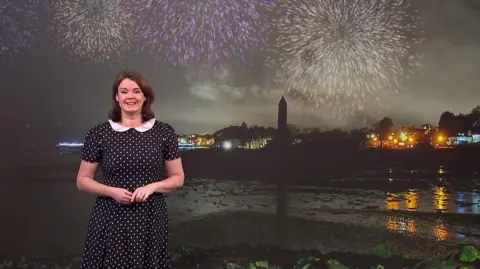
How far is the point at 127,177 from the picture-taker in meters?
1.54

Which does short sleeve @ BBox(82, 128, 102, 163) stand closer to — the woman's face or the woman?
the woman

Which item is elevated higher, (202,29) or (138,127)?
(202,29)

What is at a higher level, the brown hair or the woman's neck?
the brown hair

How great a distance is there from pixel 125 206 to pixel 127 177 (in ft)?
0.33

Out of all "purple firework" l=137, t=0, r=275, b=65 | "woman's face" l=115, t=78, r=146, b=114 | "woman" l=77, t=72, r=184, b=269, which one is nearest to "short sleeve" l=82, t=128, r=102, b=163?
"woman" l=77, t=72, r=184, b=269

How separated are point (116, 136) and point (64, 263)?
2.09 metres

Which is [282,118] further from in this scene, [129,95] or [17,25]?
[17,25]

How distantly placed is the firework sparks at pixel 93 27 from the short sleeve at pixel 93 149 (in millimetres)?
1988

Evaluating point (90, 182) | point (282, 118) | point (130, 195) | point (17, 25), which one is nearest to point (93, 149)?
point (90, 182)

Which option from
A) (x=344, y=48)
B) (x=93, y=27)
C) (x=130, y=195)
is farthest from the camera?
(x=93, y=27)

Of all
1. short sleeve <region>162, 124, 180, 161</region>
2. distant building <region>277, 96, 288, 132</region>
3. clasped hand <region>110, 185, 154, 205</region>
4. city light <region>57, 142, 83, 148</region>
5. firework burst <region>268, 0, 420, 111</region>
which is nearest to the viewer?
clasped hand <region>110, 185, 154, 205</region>

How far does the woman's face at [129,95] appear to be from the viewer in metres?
1.54

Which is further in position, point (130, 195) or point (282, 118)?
point (282, 118)

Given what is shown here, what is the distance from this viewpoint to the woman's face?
1536mm
